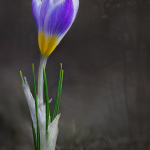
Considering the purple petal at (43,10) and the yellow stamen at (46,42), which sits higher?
the purple petal at (43,10)

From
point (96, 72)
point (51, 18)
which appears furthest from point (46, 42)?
point (96, 72)

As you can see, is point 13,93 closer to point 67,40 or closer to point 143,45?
point 67,40

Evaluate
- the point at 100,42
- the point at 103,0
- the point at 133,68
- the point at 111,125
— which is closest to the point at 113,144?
the point at 111,125

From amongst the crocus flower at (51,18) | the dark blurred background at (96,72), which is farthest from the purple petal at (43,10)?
the dark blurred background at (96,72)

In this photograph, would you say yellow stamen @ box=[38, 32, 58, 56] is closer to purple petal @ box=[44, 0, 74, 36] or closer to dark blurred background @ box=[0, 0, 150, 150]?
purple petal @ box=[44, 0, 74, 36]

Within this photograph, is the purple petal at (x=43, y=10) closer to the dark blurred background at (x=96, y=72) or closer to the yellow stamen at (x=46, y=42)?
the yellow stamen at (x=46, y=42)
